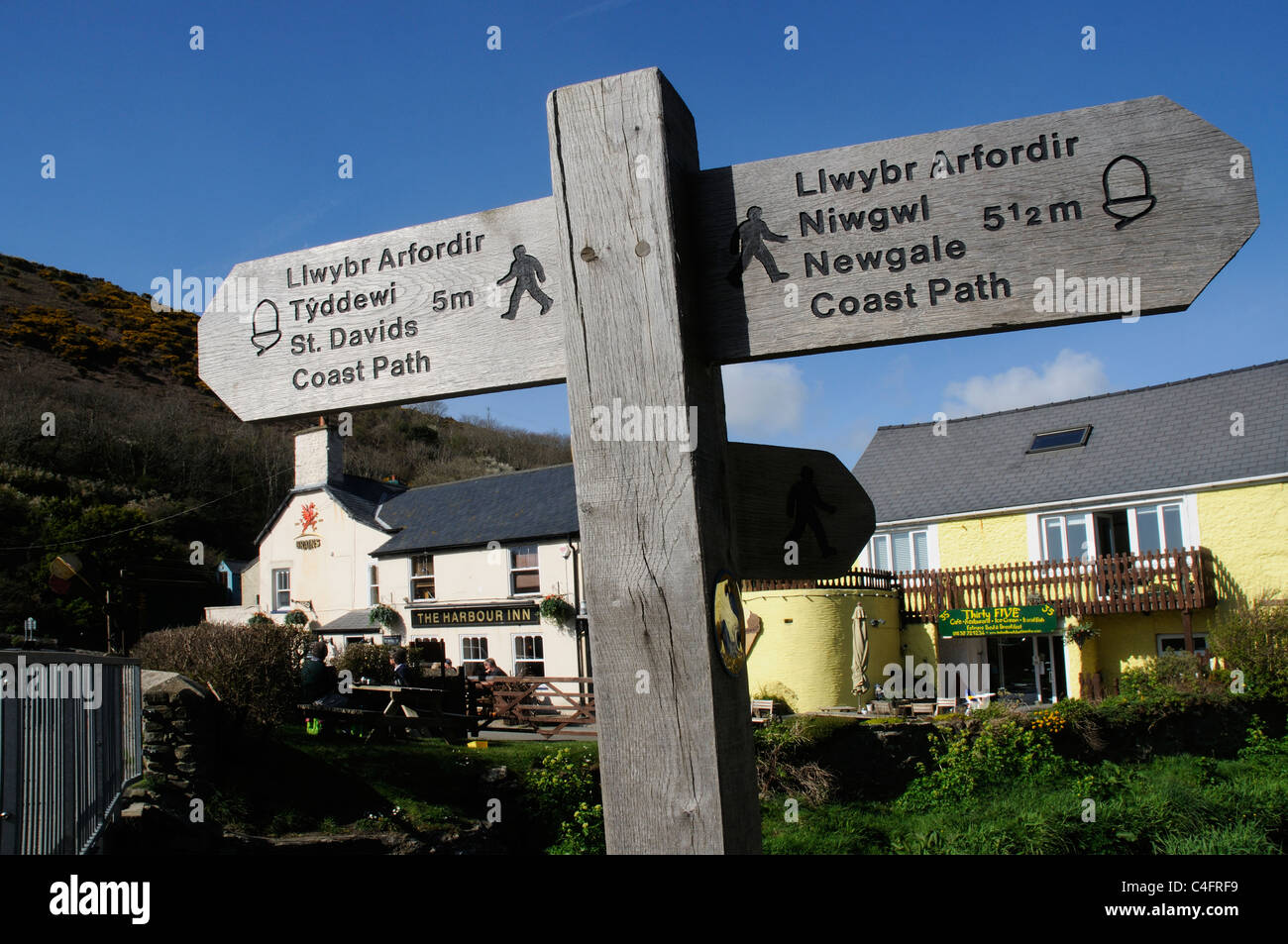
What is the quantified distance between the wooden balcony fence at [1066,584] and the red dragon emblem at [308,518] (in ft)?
49.1

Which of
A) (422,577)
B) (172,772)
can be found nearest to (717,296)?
(172,772)

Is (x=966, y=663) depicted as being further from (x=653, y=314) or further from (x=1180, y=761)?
(x=653, y=314)

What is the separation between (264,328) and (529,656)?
24.8 meters

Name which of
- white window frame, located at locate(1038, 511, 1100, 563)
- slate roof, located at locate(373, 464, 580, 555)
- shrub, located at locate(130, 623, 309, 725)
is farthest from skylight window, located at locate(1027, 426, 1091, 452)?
shrub, located at locate(130, 623, 309, 725)

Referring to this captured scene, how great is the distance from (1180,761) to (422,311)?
1992 centimetres

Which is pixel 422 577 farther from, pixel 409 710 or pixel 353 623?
pixel 409 710

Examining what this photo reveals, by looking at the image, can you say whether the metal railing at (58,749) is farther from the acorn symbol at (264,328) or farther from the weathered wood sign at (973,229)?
the weathered wood sign at (973,229)

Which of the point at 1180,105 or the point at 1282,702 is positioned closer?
the point at 1180,105

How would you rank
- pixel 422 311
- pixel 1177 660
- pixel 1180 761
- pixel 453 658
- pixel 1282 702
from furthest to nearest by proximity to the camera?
1. pixel 453 658
2. pixel 1177 660
3. pixel 1282 702
4. pixel 1180 761
5. pixel 422 311

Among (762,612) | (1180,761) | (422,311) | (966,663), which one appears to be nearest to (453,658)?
(762,612)

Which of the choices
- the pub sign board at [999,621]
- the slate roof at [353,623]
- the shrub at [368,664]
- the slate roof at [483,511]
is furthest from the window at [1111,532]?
the slate roof at [353,623]

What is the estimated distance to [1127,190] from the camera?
1.64m

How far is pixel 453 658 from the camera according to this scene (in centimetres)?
2738

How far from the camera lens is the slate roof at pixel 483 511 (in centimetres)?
2625
